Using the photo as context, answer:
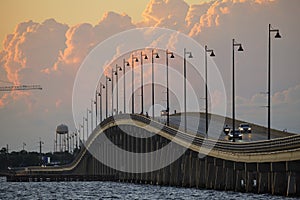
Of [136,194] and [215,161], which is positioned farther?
[215,161]

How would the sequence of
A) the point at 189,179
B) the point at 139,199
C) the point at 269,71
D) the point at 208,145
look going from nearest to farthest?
the point at 139,199, the point at 269,71, the point at 208,145, the point at 189,179

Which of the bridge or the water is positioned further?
the water

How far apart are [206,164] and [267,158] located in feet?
116

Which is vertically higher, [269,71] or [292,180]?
[269,71]

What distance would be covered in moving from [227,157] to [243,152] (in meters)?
7.20

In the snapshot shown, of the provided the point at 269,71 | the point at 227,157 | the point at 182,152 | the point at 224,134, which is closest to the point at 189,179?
the point at 182,152

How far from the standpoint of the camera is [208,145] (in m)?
139

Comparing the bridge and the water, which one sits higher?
the bridge

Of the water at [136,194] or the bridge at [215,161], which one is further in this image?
the water at [136,194]

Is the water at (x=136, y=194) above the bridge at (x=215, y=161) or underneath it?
underneath

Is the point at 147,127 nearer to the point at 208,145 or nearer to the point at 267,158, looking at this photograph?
the point at 208,145

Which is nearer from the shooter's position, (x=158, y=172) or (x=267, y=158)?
(x=267, y=158)

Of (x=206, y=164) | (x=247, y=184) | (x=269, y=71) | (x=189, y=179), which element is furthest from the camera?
(x=189, y=179)

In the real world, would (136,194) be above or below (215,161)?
Answer: below
